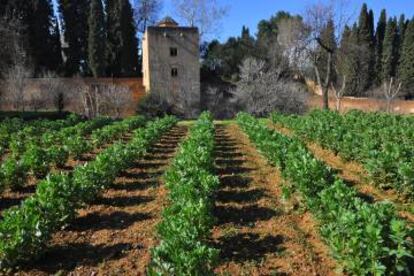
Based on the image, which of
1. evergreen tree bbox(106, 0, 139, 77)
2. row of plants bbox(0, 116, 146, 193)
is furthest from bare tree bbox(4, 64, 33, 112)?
row of plants bbox(0, 116, 146, 193)

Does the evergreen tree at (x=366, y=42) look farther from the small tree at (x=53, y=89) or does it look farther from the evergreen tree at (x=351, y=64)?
the small tree at (x=53, y=89)

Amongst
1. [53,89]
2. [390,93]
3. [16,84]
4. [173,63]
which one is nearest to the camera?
[16,84]

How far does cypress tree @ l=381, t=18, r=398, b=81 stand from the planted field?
4755 centimetres

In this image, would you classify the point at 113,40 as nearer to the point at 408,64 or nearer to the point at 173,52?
the point at 173,52

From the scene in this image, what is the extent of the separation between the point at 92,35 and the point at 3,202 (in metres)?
37.0

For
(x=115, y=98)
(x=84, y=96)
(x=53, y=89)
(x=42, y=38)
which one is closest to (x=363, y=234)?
(x=115, y=98)

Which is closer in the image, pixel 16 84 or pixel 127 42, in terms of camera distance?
pixel 16 84

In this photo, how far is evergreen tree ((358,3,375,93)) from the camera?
5441 centimetres

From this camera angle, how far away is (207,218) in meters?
6.18

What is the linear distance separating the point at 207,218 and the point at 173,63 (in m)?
42.2

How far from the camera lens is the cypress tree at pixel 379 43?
185ft

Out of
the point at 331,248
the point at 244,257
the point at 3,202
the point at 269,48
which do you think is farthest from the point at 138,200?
the point at 269,48

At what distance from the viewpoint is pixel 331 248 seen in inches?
219

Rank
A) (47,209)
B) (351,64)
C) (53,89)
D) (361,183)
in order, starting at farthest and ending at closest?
(351,64)
(53,89)
(361,183)
(47,209)
